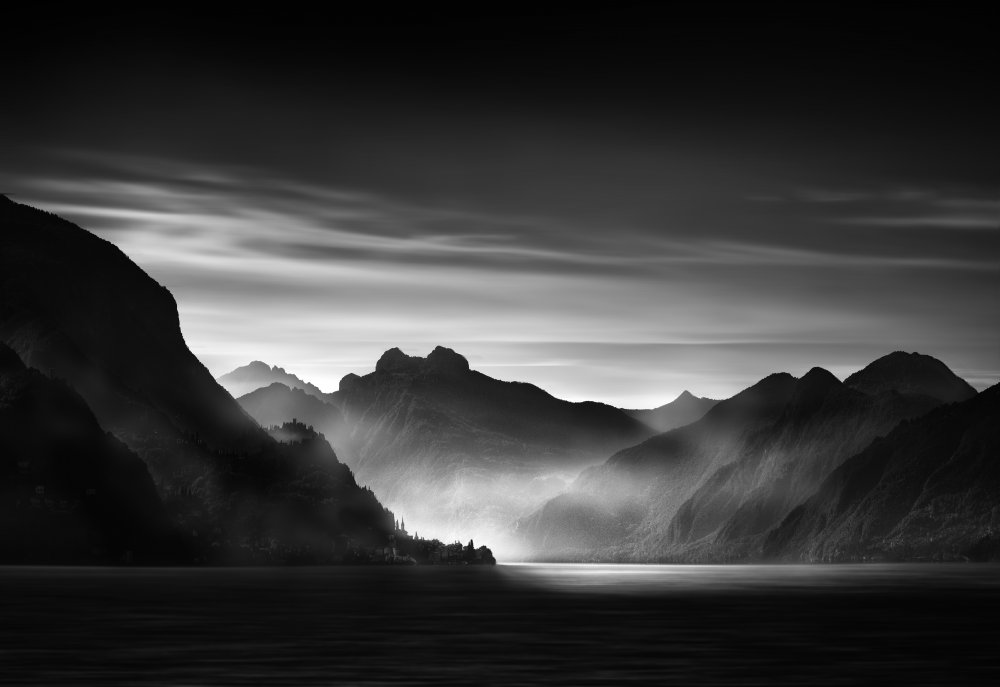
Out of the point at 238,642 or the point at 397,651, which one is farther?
the point at 238,642

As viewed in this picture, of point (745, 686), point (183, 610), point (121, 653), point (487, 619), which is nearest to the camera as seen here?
point (745, 686)

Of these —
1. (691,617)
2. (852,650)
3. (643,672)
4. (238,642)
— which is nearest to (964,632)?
(852,650)

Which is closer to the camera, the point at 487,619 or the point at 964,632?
the point at 964,632

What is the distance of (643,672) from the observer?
101 meters

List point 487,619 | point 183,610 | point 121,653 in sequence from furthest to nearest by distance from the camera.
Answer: point 183,610, point 487,619, point 121,653

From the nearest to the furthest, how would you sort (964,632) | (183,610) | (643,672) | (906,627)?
(643,672)
(964,632)
(906,627)
(183,610)

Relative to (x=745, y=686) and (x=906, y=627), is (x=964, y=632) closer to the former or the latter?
(x=906, y=627)

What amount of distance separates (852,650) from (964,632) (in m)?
26.0

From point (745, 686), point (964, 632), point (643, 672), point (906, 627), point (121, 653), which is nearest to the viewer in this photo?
point (745, 686)

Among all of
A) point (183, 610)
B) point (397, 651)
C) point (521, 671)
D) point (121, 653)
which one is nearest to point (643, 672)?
point (521, 671)

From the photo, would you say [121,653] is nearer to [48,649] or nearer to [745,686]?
[48,649]

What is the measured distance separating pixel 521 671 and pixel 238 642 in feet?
118

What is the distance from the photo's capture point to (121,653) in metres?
113

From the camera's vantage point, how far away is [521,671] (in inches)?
4006
